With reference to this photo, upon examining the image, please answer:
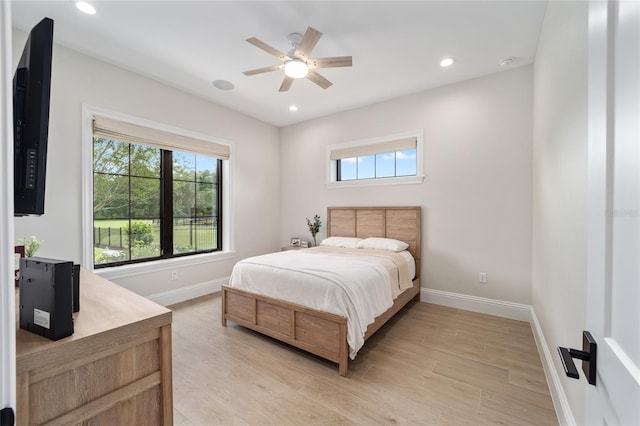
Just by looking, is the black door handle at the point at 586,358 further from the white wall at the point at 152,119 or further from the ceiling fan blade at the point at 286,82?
the white wall at the point at 152,119

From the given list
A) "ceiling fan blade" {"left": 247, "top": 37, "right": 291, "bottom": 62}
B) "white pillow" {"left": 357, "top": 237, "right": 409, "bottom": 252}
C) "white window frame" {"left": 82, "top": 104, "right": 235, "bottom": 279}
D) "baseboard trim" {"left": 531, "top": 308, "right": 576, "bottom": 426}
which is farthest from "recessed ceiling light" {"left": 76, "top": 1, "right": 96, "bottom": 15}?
"baseboard trim" {"left": 531, "top": 308, "right": 576, "bottom": 426}

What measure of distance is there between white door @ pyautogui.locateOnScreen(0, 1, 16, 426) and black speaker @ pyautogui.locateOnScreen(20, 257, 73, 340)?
510 mm

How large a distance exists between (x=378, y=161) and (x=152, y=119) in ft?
10.3

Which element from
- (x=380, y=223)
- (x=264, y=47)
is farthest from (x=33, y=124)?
(x=380, y=223)

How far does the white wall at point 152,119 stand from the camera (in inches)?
105

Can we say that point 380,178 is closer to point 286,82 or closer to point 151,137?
point 286,82

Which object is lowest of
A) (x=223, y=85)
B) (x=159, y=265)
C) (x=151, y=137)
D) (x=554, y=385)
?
(x=554, y=385)

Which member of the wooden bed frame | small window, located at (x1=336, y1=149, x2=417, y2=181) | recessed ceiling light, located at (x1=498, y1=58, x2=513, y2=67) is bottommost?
the wooden bed frame

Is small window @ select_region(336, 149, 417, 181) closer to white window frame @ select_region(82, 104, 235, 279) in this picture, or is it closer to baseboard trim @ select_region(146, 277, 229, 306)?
white window frame @ select_region(82, 104, 235, 279)

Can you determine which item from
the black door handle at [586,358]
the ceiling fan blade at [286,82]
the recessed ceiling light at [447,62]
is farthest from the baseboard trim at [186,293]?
the recessed ceiling light at [447,62]

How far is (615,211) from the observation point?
1.94ft

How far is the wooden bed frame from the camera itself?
2.18 metres

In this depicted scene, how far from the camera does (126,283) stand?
10.5 ft

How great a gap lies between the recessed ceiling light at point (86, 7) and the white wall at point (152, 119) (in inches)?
29.2
